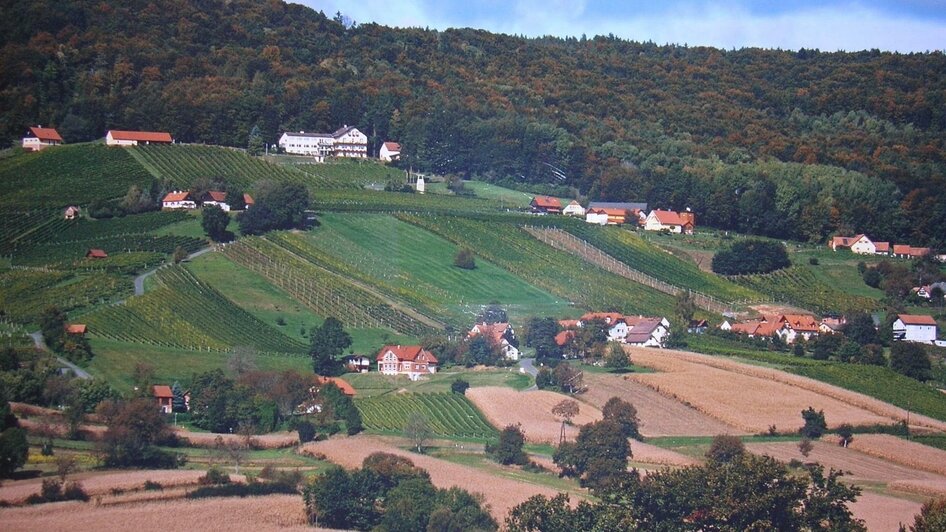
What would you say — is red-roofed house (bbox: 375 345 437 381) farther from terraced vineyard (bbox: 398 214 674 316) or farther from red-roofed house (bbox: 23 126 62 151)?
red-roofed house (bbox: 23 126 62 151)

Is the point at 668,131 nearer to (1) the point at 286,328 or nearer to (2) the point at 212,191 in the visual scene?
(2) the point at 212,191

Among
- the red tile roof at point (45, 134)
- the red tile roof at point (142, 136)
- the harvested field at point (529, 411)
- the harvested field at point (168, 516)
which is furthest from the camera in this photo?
the red tile roof at point (142, 136)

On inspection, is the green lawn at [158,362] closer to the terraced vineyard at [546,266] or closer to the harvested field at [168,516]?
the harvested field at [168,516]

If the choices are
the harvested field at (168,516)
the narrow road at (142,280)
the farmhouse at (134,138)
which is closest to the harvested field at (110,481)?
the harvested field at (168,516)

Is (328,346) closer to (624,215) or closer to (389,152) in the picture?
(624,215)

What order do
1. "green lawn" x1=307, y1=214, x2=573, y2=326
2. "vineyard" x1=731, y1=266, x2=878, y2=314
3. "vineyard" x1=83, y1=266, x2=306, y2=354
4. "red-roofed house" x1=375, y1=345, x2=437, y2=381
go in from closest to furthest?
"vineyard" x1=83, y1=266, x2=306, y2=354, "red-roofed house" x1=375, y1=345, x2=437, y2=381, "green lawn" x1=307, y1=214, x2=573, y2=326, "vineyard" x1=731, y1=266, x2=878, y2=314

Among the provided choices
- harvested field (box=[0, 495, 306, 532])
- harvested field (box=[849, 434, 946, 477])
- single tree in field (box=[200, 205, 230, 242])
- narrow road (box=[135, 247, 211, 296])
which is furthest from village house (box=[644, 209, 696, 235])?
harvested field (box=[0, 495, 306, 532])
